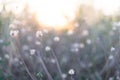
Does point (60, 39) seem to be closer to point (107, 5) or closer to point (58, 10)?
point (58, 10)

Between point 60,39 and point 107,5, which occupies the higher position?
point 107,5

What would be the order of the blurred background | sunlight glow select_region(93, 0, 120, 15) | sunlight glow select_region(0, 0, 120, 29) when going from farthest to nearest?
sunlight glow select_region(93, 0, 120, 15), sunlight glow select_region(0, 0, 120, 29), the blurred background

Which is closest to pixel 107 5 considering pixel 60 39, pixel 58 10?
pixel 58 10

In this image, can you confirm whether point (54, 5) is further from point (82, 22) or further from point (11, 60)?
point (11, 60)

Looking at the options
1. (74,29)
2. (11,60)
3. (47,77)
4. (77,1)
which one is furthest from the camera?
(77,1)

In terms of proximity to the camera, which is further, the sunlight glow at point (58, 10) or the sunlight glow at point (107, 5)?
the sunlight glow at point (107, 5)

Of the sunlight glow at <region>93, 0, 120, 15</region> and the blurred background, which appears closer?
the blurred background

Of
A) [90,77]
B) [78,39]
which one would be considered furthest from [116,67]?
[78,39]

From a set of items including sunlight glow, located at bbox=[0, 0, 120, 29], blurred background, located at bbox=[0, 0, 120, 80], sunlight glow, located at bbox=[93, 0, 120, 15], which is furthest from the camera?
sunlight glow, located at bbox=[93, 0, 120, 15]
